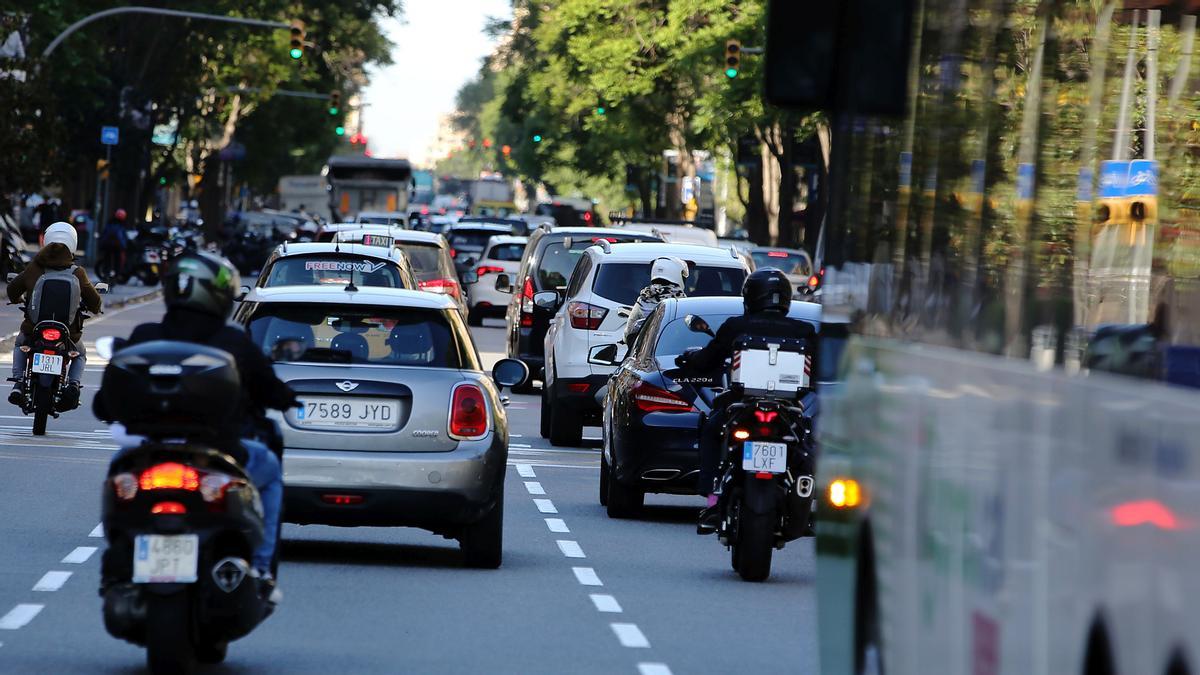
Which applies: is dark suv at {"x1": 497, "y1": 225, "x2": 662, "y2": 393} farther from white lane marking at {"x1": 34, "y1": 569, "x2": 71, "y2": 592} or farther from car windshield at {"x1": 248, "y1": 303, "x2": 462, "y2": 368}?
white lane marking at {"x1": 34, "y1": 569, "x2": 71, "y2": 592}

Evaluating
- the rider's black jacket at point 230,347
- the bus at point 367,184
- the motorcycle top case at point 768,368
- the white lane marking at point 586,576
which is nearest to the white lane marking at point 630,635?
the white lane marking at point 586,576

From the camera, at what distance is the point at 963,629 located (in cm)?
544

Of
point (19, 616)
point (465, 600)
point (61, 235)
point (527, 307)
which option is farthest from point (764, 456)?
point (527, 307)

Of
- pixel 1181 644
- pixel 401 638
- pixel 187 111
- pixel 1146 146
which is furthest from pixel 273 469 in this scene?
pixel 187 111

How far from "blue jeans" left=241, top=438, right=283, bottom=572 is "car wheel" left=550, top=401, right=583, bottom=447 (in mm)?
13722

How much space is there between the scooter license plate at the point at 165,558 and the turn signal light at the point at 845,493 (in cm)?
218

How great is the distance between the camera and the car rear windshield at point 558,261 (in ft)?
92.3

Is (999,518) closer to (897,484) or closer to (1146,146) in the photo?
(1146,146)

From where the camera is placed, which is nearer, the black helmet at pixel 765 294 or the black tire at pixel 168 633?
the black tire at pixel 168 633

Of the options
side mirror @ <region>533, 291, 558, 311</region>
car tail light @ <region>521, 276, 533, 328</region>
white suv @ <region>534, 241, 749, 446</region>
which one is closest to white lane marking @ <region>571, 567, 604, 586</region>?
white suv @ <region>534, 241, 749, 446</region>

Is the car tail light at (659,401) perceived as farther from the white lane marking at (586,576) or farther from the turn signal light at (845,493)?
the turn signal light at (845,493)

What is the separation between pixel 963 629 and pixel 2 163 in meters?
45.6

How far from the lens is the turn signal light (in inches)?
289

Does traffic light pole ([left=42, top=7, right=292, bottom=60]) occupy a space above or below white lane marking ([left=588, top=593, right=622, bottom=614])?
above
